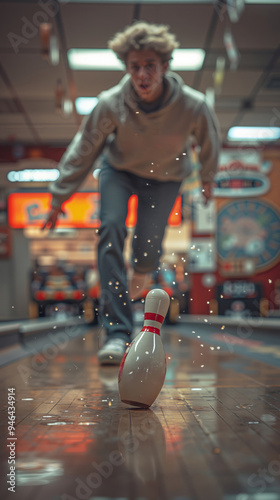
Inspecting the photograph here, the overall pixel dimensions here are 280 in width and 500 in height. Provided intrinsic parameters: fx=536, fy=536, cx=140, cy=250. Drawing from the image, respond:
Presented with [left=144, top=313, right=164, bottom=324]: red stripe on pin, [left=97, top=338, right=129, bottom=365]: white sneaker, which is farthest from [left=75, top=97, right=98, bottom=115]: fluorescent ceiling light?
[left=144, top=313, right=164, bottom=324]: red stripe on pin

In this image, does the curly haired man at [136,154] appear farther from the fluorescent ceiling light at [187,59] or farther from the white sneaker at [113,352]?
the fluorescent ceiling light at [187,59]

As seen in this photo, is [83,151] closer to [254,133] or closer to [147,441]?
[147,441]

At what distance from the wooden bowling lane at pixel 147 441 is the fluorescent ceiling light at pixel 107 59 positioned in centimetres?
449

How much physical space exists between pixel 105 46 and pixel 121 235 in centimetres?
372

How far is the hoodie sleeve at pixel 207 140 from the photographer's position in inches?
90.0

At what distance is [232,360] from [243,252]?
18.9 ft

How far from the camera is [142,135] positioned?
7.25ft

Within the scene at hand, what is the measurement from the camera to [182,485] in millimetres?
725

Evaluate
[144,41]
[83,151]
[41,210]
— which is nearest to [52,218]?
[83,151]

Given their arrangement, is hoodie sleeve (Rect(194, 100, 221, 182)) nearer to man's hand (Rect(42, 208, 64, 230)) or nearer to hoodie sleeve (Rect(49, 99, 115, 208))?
hoodie sleeve (Rect(49, 99, 115, 208))

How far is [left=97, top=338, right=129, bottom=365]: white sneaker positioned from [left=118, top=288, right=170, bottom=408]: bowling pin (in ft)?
2.56

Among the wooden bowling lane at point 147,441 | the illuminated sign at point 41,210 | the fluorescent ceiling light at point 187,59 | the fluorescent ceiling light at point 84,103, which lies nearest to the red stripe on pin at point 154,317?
the wooden bowling lane at point 147,441

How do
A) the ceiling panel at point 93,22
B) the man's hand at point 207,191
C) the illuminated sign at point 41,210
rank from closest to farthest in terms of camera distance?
the man's hand at point 207,191 < the ceiling panel at point 93,22 < the illuminated sign at point 41,210

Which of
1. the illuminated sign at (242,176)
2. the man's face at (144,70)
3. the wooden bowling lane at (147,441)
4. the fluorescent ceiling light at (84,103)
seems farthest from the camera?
the illuminated sign at (242,176)
